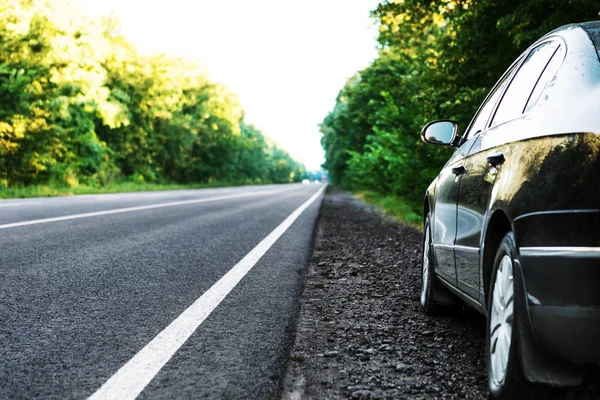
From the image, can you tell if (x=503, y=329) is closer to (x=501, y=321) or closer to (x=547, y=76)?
(x=501, y=321)

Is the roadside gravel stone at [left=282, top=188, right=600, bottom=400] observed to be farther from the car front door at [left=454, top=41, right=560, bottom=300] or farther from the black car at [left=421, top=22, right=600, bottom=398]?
the car front door at [left=454, top=41, right=560, bottom=300]

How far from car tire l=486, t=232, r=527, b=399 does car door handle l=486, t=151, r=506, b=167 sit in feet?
1.33

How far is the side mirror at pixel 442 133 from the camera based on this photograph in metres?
4.41

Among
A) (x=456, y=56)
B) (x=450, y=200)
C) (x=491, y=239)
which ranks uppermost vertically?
(x=456, y=56)

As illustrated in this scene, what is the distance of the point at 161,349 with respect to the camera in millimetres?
3477

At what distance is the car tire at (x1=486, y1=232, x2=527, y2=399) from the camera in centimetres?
241

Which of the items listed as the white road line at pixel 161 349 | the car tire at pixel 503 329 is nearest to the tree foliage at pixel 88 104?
the white road line at pixel 161 349

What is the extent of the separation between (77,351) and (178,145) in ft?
150

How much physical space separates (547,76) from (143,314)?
119 inches

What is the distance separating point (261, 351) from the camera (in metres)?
3.53

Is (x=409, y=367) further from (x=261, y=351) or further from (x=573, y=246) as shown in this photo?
(x=573, y=246)

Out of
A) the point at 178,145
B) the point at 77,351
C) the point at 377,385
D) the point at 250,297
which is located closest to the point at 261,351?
the point at 377,385

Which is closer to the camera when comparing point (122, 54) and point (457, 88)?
point (457, 88)

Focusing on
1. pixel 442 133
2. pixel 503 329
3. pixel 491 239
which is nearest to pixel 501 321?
pixel 503 329
